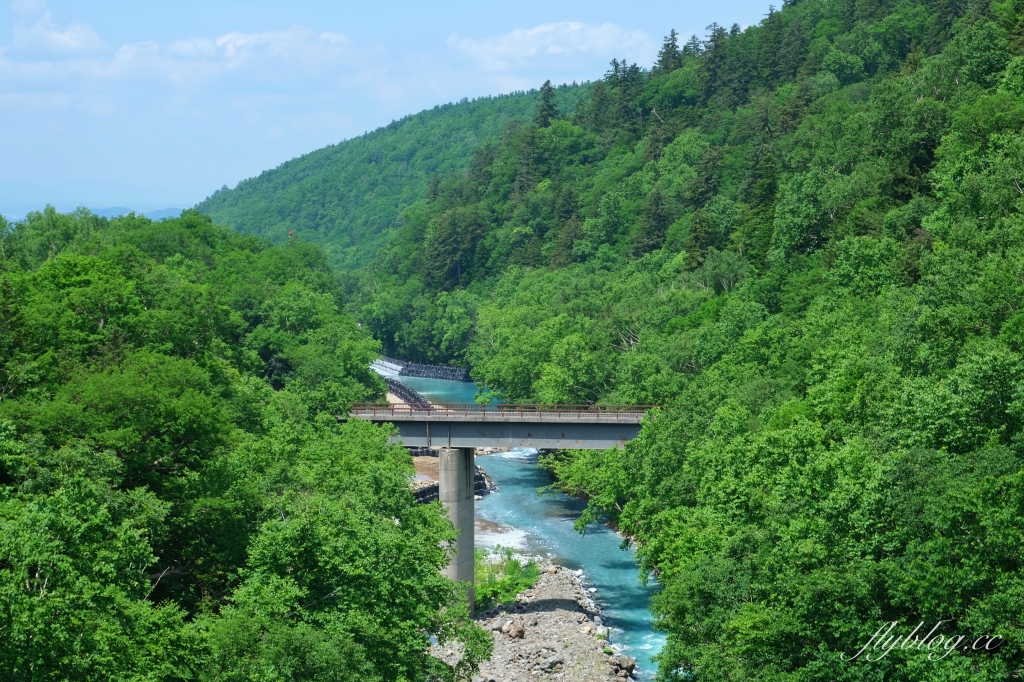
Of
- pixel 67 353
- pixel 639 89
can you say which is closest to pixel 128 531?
pixel 67 353

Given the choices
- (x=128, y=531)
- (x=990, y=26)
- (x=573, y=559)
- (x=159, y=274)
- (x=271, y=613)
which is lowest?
(x=573, y=559)

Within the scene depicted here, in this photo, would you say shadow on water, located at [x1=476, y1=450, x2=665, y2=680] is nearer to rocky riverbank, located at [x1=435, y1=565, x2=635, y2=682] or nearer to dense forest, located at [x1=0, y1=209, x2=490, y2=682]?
rocky riverbank, located at [x1=435, y1=565, x2=635, y2=682]

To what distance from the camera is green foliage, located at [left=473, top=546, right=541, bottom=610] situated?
236 feet

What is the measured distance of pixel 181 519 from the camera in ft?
168

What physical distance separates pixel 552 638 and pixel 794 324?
28.0 m

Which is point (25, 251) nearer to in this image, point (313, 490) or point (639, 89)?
point (313, 490)

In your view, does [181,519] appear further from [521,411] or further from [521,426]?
[521,426]

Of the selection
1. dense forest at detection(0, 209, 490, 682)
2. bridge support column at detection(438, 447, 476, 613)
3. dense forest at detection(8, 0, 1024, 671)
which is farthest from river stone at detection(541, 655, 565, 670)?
bridge support column at detection(438, 447, 476, 613)

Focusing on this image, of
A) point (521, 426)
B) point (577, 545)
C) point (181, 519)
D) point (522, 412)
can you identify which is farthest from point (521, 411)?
point (181, 519)

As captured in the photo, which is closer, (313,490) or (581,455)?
(313,490)

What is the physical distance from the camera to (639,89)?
196 m

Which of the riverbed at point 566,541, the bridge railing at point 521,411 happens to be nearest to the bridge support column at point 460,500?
the bridge railing at point 521,411

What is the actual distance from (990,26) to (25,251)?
3057 inches

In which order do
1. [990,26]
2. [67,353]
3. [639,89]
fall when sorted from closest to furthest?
[67,353] → [990,26] → [639,89]
